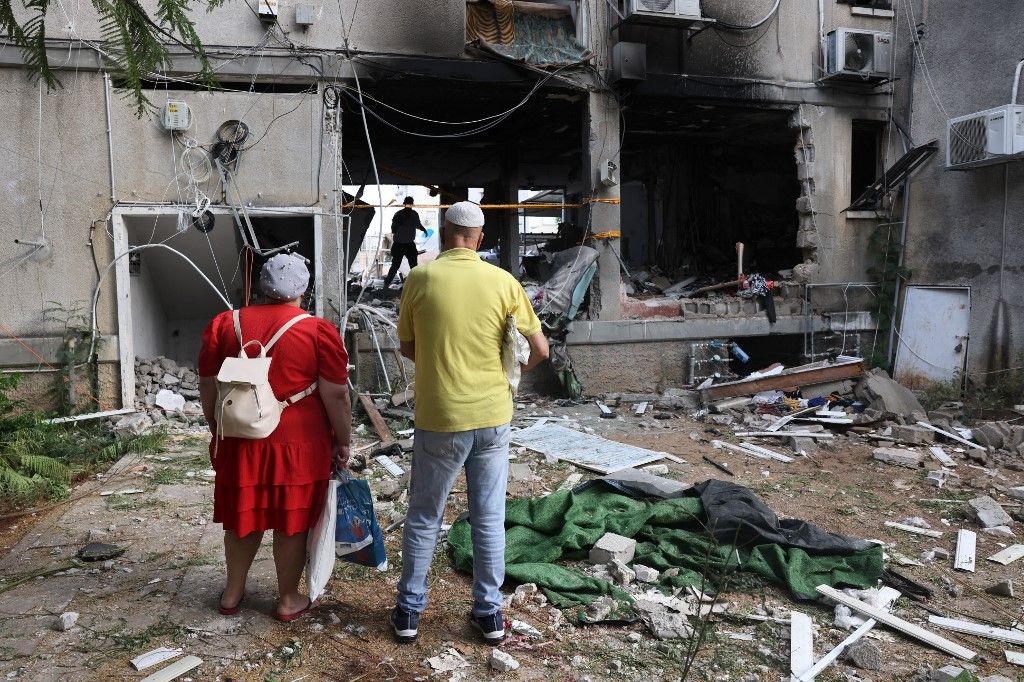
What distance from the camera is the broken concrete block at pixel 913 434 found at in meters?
8.05

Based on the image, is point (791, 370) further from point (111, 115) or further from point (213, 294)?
point (111, 115)

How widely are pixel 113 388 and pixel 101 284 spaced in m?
1.22

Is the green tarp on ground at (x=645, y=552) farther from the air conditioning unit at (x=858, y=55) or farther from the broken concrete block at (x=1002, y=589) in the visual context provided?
the air conditioning unit at (x=858, y=55)

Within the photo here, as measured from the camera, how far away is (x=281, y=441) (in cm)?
346

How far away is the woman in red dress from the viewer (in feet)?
11.3

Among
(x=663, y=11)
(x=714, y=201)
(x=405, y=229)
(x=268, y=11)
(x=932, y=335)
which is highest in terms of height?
(x=663, y=11)

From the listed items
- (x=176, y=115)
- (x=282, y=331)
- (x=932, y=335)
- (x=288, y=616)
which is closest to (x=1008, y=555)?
(x=288, y=616)

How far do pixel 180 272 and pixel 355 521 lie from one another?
7.80 metres

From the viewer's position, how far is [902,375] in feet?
36.7

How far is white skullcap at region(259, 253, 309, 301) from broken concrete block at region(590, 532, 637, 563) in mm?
2317

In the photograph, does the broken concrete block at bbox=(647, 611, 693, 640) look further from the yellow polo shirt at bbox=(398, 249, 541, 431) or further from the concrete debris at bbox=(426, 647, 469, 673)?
the yellow polo shirt at bbox=(398, 249, 541, 431)

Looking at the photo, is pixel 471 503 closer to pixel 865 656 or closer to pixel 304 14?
pixel 865 656

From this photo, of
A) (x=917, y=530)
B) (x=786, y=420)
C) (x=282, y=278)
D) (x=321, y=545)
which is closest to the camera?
(x=282, y=278)

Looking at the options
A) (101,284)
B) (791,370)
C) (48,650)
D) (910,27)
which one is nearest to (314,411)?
(48,650)
